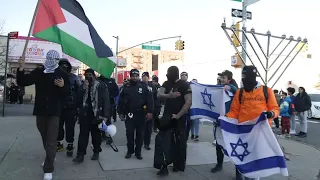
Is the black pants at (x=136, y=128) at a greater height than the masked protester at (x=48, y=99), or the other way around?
the masked protester at (x=48, y=99)

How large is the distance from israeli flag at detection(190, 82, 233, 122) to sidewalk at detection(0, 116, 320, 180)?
3.01 feet

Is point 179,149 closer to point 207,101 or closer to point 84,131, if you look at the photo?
point 207,101

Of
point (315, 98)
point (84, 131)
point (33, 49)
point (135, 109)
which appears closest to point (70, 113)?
point (84, 131)

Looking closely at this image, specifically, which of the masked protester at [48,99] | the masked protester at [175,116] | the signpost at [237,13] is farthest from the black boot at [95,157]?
the signpost at [237,13]

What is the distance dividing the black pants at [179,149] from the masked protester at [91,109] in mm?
1409

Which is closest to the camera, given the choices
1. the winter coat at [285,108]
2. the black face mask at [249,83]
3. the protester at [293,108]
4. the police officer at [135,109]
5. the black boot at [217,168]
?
the black face mask at [249,83]

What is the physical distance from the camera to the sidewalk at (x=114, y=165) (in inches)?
222

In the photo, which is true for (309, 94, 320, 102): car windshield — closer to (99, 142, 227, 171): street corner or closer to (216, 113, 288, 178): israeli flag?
(99, 142, 227, 171): street corner

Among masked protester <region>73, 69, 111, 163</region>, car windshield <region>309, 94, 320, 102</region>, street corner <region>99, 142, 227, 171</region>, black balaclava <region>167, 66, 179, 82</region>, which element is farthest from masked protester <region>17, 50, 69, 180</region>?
car windshield <region>309, 94, 320, 102</region>

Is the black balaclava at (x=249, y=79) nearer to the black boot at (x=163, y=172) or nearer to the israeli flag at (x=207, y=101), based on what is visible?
the israeli flag at (x=207, y=101)

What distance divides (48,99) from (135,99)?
208 centimetres

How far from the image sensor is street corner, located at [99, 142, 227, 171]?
6262 mm

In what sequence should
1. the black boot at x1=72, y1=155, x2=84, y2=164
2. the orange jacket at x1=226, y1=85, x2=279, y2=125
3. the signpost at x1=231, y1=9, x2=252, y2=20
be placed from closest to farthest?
the orange jacket at x1=226, y1=85, x2=279, y2=125, the black boot at x1=72, y1=155, x2=84, y2=164, the signpost at x1=231, y1=9, x2=252, y2=20

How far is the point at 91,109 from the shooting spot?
641 cm
